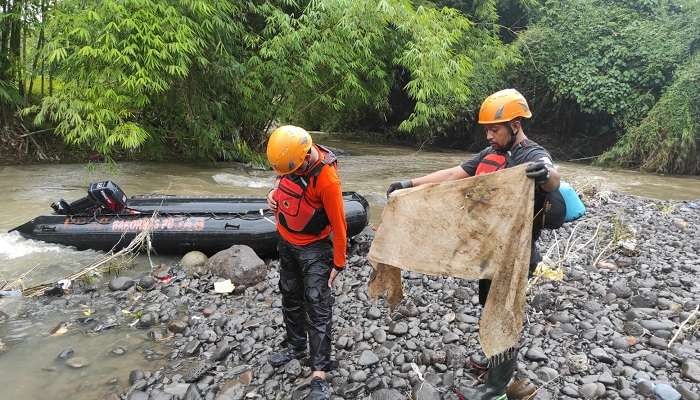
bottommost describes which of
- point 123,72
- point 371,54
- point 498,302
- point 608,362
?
point 608,362

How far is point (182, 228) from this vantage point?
586 centimetres

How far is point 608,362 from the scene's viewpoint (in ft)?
10.7

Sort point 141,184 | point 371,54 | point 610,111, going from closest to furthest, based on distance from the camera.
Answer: point 141,184 < point 371,54 < point 610,111

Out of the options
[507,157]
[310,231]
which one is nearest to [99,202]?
[310,231]

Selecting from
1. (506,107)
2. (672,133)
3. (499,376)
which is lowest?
(499,376)

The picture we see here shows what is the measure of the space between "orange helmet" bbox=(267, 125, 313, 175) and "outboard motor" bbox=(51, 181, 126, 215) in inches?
161

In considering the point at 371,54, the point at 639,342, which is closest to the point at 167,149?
the point at 371,54

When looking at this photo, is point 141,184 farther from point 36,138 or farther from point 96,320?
point 96,320

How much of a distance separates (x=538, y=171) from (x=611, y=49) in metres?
15.4

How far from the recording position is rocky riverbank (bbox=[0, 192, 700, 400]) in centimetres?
313

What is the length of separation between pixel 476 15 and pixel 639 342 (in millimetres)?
14746

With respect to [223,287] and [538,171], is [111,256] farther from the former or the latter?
[538,171]

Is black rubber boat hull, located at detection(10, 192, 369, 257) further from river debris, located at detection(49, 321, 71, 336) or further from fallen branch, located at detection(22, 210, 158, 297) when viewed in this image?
river debris, located at detection(49, 321, 71, 336)

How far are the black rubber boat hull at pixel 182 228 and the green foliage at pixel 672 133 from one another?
11.4m
